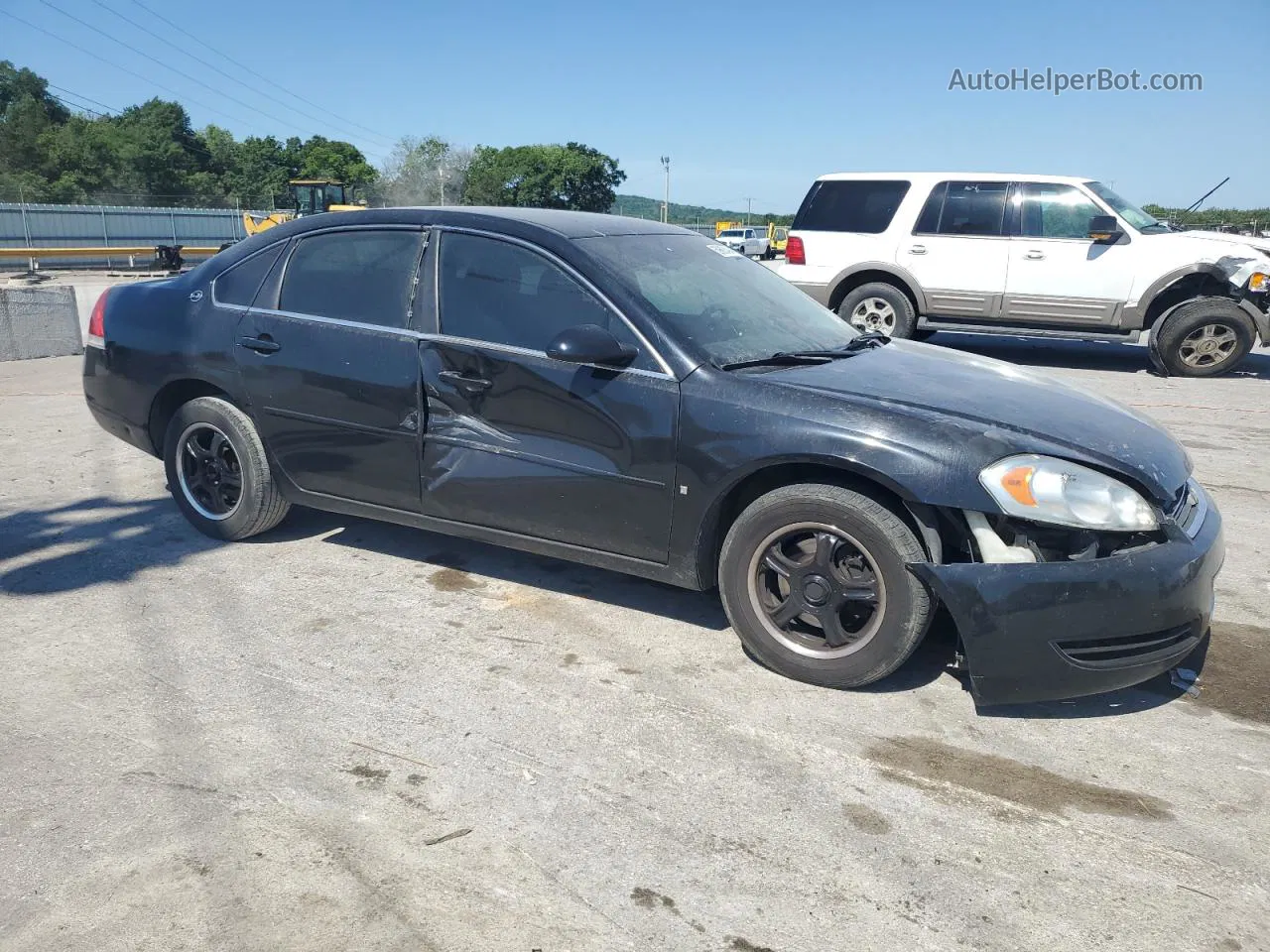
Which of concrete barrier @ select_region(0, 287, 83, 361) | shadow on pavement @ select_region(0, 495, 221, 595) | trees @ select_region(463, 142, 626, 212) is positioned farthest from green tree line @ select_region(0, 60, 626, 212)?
shadow on pavement @ select_region(0, 495, 221, 595)

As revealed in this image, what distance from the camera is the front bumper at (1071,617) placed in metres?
3.03

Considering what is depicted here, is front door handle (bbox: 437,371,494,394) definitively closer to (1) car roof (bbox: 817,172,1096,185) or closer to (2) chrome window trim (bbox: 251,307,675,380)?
(2) chrome window trim (bbox: 251,307,675,380)

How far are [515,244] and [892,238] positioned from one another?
7781mm

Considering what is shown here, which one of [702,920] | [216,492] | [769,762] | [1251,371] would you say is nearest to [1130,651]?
[769,762]

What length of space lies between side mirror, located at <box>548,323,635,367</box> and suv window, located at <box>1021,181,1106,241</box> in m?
8.29

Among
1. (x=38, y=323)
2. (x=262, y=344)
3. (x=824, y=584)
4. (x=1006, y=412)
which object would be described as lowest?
(x=824, y=584)

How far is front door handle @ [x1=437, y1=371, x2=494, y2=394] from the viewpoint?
394 centimetres

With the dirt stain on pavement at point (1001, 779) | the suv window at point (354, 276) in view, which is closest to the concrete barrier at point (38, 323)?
the suv window at point (354, 276)

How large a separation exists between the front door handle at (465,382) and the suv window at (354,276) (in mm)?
345

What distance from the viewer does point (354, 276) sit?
14.4ft

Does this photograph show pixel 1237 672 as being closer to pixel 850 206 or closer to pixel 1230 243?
pixel 1230 243

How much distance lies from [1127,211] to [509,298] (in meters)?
8.74

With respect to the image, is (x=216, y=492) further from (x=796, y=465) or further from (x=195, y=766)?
(x=796, y=465)

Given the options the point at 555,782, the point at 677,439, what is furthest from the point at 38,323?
the point at 555,782
